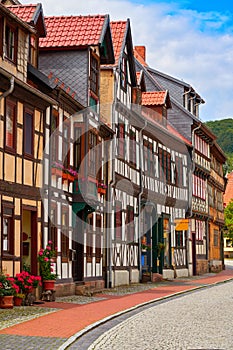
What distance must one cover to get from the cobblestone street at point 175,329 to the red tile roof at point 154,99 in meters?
20.6

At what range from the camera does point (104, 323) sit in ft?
53.9

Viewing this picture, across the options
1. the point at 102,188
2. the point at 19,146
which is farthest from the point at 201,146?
the point at 19,146

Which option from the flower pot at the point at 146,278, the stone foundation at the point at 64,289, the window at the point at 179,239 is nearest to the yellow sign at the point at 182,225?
the window at the point at 179,239

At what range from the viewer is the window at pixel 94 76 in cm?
2736

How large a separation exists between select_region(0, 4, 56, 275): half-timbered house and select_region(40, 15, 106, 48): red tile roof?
154 inches

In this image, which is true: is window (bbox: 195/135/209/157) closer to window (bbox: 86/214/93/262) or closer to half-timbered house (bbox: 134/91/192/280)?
half-timbered house (bbox: 134/91/192/280)

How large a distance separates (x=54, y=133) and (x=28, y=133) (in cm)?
225

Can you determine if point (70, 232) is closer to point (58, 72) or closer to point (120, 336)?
point (58, 72)

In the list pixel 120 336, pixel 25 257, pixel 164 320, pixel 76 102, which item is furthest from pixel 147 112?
pixel 120 336

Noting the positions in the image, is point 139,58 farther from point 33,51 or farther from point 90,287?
point 33,51

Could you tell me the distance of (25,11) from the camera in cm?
2250

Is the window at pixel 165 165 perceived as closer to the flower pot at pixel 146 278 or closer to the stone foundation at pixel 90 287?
the flower pot at pixel 146 278

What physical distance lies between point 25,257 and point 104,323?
19.7ft

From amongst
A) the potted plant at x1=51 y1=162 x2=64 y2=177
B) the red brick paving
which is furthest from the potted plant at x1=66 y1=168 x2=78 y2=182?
the red brick paving
